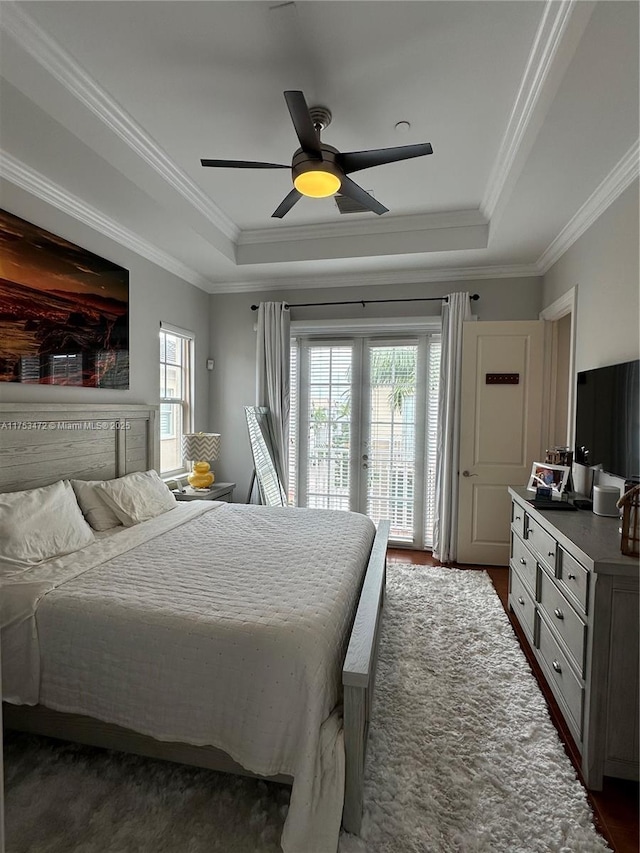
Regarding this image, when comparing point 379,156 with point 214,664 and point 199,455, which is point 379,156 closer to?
point 214,664

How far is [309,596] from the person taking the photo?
1832 millimetres

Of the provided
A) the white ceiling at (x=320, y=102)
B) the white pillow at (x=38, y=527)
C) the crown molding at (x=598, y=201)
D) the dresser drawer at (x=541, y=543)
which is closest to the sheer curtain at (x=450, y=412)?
the white ceiling at (x=320, y=102)

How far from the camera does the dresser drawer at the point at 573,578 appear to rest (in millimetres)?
1784

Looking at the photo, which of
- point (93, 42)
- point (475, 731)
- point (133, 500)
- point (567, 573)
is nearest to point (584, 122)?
point (567, 573)

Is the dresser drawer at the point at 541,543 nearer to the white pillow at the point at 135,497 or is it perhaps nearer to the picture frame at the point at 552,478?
the picture frame at the point at 552,478

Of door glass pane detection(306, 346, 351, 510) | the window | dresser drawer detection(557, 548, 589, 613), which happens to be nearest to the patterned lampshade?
the window

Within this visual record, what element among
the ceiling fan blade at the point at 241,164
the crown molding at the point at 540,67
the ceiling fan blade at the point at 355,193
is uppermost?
the crown molding at the point at 540,67

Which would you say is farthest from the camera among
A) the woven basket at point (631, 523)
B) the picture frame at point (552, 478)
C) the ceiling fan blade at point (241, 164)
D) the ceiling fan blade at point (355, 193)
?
the picture frame at point (552, 478)

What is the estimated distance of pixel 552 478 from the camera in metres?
2.92

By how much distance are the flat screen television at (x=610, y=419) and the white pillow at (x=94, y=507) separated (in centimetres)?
297

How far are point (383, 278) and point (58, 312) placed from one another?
9.51 ft

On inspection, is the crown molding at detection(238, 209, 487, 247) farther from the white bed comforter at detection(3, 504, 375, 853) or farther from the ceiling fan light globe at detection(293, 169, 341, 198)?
the white bed comforter at detection(3, 504, 375, 853)

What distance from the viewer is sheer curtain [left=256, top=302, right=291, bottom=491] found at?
452 centimetres

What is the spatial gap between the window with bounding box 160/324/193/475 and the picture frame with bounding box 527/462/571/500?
3.17 m
